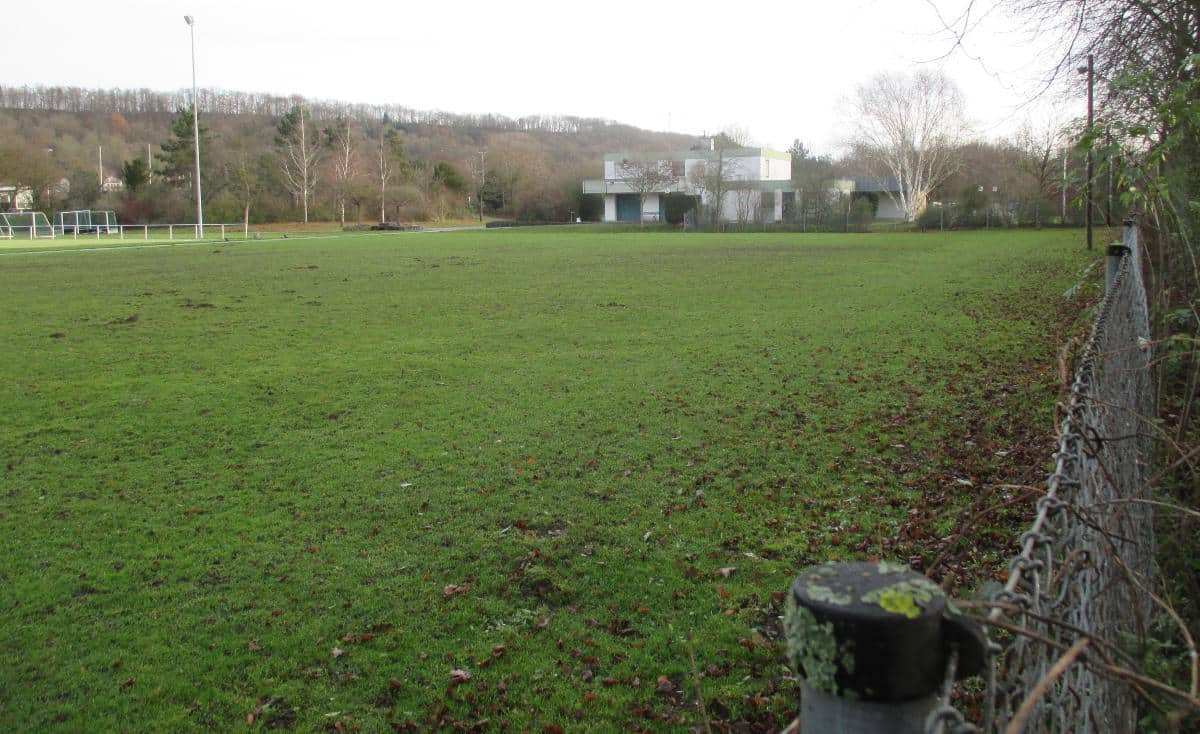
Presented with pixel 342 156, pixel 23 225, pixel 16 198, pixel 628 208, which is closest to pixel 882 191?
pixel 628 208

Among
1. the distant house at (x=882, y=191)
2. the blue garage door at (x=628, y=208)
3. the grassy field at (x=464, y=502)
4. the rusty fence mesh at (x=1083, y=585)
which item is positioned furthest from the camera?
the blue garage door at (x=628, y=208)

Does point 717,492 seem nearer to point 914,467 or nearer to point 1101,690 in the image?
point 914,467

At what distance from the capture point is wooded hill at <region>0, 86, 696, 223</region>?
80.3m

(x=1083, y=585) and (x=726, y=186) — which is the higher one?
(x=726, y=186)

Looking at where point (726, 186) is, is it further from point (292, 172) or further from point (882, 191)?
point (292, 172)

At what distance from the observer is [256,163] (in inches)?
3435

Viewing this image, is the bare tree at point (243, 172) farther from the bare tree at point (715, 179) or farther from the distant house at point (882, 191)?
the distant house at point (882, 191)

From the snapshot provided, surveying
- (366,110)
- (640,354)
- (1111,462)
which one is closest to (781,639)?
(1111,462)

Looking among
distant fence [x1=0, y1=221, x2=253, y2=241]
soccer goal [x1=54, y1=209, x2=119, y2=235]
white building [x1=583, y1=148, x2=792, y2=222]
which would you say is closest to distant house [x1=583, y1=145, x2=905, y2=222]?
white building [x1=583, y1=148, x2=792, y2=222]

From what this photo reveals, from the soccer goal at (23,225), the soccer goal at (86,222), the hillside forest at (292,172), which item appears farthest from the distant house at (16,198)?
the soccer goal at (23,225)

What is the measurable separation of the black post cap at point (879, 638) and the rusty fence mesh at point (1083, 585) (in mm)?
67

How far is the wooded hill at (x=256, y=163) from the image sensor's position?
8031 centimetres

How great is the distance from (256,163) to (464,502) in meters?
89.1

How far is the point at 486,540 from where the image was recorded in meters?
6.01
